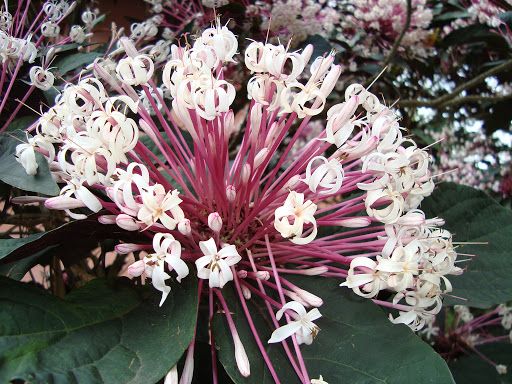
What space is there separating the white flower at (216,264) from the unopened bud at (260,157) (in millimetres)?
143

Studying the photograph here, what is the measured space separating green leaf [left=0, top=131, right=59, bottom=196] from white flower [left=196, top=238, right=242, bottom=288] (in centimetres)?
17

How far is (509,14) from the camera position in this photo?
4.08 feet

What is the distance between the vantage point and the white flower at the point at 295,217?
1.78 feet

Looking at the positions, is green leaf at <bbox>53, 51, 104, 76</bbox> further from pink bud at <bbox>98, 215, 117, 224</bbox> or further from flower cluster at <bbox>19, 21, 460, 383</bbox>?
pink bud at <bbox>98, 215, 117, 224</bbox>

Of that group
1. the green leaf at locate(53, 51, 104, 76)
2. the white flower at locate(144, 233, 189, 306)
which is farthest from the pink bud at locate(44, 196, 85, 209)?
the green leaf at locate(53, 51, 104, 76)

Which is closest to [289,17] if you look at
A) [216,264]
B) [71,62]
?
[71,62]

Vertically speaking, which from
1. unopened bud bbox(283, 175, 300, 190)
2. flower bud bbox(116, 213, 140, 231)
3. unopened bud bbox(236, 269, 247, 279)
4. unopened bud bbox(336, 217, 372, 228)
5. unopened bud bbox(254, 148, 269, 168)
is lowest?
unopened bud bbox(236, 269, 247, 279)

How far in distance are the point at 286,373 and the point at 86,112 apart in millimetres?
372

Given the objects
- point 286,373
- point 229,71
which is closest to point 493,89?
point 229,71

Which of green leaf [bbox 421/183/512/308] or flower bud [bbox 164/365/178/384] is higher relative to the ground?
flower bud [bbox 164/365/178/384]

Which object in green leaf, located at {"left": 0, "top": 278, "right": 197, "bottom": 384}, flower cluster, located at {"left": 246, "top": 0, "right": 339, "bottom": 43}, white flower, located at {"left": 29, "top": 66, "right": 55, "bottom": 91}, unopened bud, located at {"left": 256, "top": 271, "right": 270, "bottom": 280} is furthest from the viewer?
flower cluster, located at {"left": 246, "top": 0, "right": 339, "bottom": 43}

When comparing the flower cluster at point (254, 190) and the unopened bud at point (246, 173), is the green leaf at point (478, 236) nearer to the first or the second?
the flower cluster at point (254, 190)

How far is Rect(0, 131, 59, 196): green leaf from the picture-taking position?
57cm

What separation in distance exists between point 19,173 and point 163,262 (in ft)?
0.72
